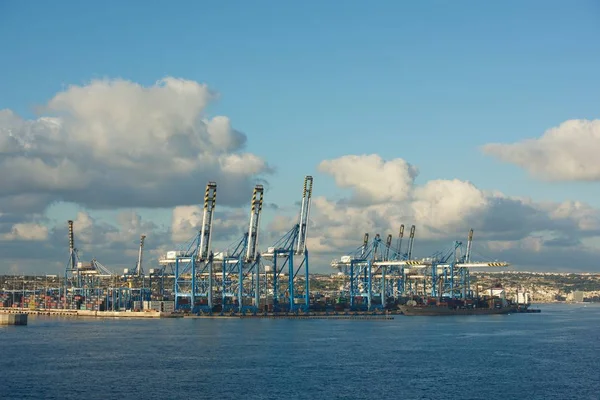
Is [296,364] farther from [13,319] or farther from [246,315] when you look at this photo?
[246,315]

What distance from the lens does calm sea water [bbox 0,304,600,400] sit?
64.9 meters

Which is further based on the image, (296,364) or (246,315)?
(246,315)

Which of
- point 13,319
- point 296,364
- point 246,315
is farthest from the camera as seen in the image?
point 246,315

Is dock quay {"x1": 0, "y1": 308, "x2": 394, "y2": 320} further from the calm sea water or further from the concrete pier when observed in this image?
the calm sea water

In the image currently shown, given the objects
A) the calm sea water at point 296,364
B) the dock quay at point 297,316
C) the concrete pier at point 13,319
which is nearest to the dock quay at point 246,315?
the dock quay at point 297,316

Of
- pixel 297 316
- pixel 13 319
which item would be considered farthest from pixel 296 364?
pixel 297 316

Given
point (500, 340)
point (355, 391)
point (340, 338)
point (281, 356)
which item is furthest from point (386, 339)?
point (355, 391)

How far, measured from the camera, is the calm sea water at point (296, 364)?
213ft

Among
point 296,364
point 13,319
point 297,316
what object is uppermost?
point 13,319

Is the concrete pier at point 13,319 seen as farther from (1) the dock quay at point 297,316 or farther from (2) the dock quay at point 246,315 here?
(1) the dock quay at point 297,316

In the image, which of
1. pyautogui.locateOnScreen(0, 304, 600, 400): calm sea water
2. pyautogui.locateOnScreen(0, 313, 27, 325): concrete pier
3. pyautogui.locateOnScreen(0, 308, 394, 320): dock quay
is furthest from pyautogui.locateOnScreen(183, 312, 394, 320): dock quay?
pyautogui.locateOnScreen(0, 304, 600, 400): calm sea water

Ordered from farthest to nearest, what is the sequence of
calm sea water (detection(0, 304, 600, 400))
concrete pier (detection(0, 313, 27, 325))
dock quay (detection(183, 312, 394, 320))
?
1. dock quay (detection(183, 312, 394, 320))
2. concrete pier (detection(0, 313, 27, 325))
3. calm sea water (detection(0, 304, 600, 400))

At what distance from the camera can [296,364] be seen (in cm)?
8181

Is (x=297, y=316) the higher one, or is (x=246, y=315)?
(x=246, y=315)
